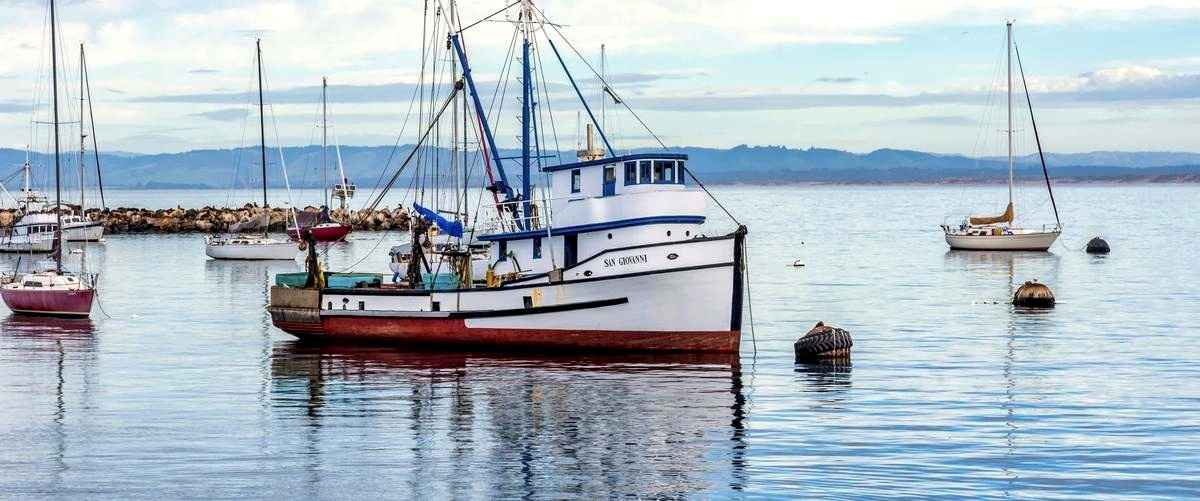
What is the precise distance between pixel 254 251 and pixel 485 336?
59.3 m

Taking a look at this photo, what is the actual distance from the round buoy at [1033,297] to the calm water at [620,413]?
5.63ft

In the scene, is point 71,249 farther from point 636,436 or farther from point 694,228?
point 636,436

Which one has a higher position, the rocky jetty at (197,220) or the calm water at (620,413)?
the rocky jetty at (197,220)

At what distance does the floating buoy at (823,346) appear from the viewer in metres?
41.4

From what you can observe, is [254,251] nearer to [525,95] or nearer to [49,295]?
[49,295]

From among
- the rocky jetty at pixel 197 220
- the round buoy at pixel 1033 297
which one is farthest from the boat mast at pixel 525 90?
the rocky jetty at pixel 197 220

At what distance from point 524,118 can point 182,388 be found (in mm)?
14132

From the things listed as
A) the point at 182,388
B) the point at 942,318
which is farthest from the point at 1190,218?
the point at 182,388

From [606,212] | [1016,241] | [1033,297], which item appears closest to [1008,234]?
[1016,241]

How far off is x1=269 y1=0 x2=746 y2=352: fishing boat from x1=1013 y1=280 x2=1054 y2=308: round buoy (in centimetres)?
2280

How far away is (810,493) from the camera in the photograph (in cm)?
2364

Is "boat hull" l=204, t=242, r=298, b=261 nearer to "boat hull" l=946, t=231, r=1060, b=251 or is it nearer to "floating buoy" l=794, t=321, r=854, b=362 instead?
"boat hull" l=946, t=231, r=1060, b=251

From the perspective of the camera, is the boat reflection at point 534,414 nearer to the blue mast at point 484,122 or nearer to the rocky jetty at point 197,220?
the blue mast at point 484,122

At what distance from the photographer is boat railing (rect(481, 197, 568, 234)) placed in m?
43.4
